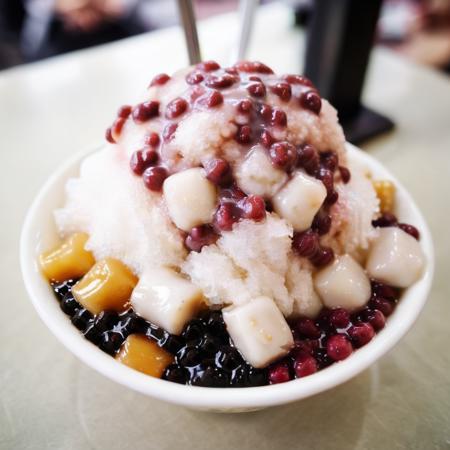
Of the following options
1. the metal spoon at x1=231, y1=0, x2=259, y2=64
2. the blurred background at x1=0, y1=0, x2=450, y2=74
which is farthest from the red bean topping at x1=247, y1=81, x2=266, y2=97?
the blurred background at x1=0, y1=0, x2=450, y2=74

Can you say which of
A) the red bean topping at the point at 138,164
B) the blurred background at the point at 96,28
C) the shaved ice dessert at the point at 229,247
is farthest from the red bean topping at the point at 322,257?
the blurred background at the point at 96,28

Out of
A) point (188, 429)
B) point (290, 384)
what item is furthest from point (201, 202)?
point (188, 429)

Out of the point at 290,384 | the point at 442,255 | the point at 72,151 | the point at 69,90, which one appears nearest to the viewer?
the point at 290,384

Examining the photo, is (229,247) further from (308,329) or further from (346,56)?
(346,56)

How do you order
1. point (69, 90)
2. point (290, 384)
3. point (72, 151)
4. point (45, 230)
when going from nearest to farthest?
point (290, 384)
point (45, 230)
point (72, 151)
point (69, 90)

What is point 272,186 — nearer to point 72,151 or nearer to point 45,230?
point 45,230

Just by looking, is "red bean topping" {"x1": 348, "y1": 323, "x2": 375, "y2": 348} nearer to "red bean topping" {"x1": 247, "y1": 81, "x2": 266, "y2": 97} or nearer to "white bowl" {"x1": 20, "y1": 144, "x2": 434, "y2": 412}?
"white bowl" {"x1": 20, "y1": 144, "x2": 434, "y2": 412}

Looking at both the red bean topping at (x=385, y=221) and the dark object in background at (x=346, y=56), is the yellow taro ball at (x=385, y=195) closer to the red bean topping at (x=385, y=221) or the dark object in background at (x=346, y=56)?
the red bean topping at (x=385, y=221)
